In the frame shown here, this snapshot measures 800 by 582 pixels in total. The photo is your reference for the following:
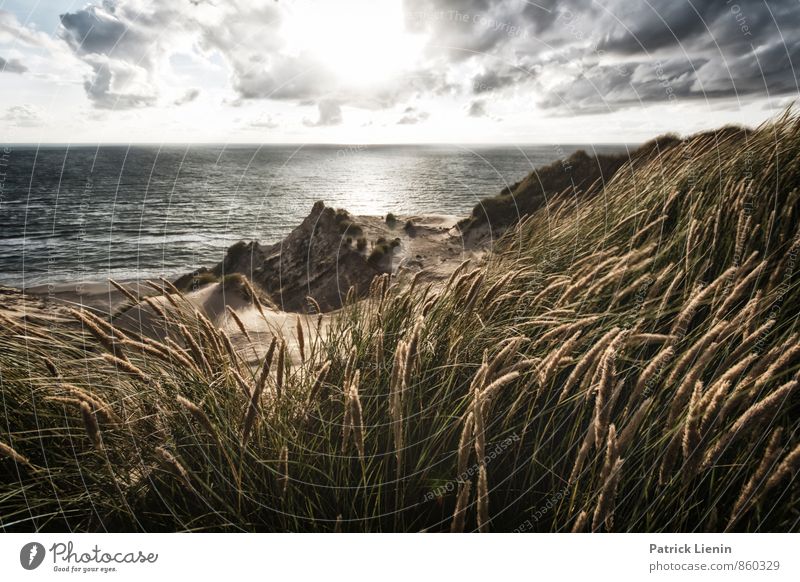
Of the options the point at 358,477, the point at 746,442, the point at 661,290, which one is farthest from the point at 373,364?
the point at 661,290

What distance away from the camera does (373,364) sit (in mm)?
2084

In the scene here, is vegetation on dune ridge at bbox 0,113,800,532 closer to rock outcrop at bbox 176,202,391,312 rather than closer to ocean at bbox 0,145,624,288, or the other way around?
ocean at bbox 0,145,624,288

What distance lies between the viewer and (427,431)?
1693 millimetres

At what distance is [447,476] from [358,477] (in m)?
0.33

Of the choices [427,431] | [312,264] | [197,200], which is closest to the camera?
[427,431]
